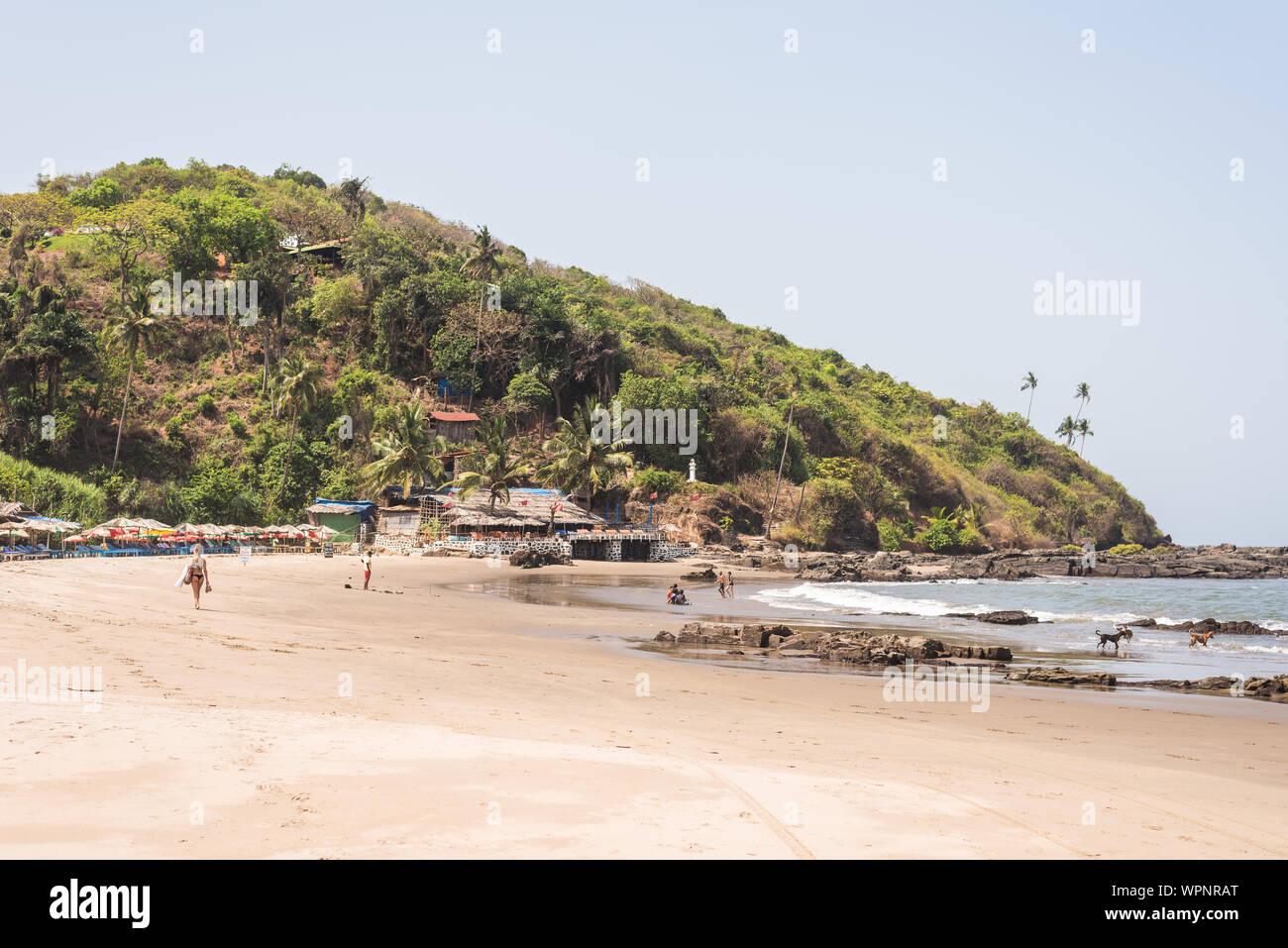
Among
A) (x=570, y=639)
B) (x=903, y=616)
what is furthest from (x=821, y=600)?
(x=570, y=639)

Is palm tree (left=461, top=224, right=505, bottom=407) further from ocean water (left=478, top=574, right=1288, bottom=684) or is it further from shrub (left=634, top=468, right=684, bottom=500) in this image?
ocean water (left=478, top=574, right=1288, bottom=684)

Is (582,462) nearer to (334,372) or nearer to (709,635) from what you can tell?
(334,372)

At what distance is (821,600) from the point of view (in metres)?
37.4

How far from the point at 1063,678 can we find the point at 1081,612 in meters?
19.8

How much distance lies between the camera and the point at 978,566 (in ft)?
209

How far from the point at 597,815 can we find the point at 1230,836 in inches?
186

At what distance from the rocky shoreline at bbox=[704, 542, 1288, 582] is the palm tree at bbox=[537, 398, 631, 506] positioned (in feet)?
29.3

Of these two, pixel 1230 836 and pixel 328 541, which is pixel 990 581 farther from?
pixel 1230 836

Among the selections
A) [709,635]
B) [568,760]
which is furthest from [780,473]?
[568,760]

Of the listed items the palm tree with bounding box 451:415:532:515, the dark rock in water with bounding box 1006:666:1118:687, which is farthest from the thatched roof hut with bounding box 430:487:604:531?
the dark rock in water with bounding box 1006:666:1118:687

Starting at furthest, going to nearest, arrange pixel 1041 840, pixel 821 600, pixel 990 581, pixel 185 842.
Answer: pixel 990 581 → pixel 821 600 → pixel 1041 840 → pixel 185 842

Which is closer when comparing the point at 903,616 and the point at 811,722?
the point at 811,722

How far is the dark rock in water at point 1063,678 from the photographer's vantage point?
17.4m
